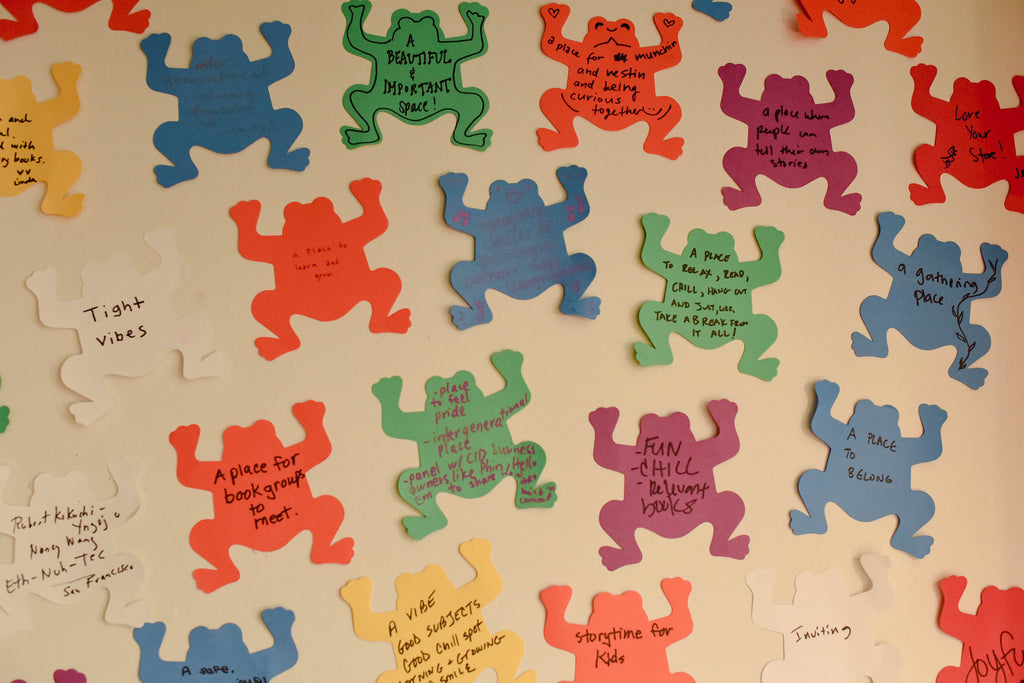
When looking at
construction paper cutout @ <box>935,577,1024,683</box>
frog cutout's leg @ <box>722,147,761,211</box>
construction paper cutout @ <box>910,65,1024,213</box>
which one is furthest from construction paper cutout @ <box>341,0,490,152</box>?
construction paper cutout @ <box>935,577,1024,683</box>

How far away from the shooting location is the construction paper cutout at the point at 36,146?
3.51 feet

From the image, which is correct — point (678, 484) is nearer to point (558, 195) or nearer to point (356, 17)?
point (558, 195)

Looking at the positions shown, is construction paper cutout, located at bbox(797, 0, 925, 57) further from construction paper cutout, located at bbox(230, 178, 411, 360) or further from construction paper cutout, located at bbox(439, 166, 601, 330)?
construction paper cutout, located at bbox(230, 178, 411, 360)

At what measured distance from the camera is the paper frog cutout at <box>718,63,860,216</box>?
1246 mm

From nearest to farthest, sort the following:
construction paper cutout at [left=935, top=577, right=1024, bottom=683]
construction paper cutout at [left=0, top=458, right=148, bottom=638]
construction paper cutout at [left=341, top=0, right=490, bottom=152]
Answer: construction paper cutout at [left=0, top=458, right=148, bottom=638]
construction paper cutout at [left=341, top=0, right=490, bottom=152]
construction paper cutout at [left=935, top=577, right=1024, bottom=683]

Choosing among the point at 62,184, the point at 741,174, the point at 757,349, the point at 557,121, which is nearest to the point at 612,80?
the point at 557,121

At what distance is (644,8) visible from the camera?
124cm

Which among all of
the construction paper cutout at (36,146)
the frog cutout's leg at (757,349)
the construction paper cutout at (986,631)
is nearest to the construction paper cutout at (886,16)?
the frog cutout's leg at (757,349)

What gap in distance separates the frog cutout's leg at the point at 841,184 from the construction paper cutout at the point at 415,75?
1.86ft

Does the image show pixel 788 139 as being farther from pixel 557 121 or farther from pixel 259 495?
pixel 259 495

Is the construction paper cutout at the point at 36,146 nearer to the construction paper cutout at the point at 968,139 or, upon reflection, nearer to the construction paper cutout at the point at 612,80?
the construction paper cutout at the point at 612,80

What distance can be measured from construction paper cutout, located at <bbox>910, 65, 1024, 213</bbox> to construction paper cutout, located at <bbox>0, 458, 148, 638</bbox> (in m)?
1.32

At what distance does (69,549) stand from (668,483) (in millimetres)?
855

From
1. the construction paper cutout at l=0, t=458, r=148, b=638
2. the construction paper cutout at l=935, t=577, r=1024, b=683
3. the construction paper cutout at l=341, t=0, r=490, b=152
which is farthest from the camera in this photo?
the construction paper cutout at l=935, t=577, r=1024, b=683
